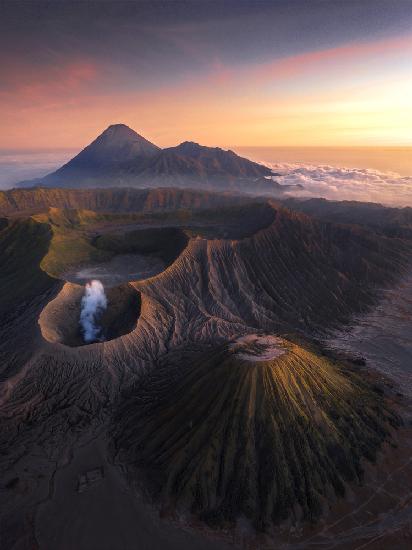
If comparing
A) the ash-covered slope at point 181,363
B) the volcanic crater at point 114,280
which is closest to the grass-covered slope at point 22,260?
the ash-covered slope at point 181,363

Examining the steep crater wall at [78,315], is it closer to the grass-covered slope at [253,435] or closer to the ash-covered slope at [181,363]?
the ash-covered slope at [181,363]

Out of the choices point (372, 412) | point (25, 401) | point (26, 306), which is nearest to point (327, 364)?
point (372, 412)

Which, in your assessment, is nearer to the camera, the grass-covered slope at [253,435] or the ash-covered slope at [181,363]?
the grass-covered slope at [253,435]

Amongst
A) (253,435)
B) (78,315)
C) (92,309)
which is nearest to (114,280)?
(92,309)

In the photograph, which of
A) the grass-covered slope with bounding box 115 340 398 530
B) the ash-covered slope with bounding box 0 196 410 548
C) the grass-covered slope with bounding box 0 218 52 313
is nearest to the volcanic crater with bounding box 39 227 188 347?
the ash-covered slope with bounding box 0 196 410 548

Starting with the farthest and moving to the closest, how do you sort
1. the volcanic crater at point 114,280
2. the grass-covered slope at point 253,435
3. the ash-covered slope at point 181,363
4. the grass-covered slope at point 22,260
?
the grass-covered slope at point 22,260, the volcanic crater at point 114,280, the ash-covered slope at point 181,363, the grass-covered slope at point 253,435

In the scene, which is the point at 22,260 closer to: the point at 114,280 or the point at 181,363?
the point at 114,280

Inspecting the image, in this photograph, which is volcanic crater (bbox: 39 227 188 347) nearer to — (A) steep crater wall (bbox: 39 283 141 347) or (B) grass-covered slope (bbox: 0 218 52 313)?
(A) steep crater wall (bbox: 39 283 141 347)
